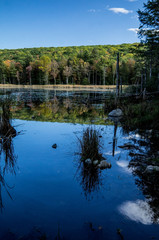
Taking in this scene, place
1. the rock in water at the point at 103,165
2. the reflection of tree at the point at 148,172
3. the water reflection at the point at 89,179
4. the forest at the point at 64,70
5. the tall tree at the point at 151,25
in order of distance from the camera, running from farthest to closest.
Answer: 1. the forest at the point at 64,70
2. the tall tree at the point at 151,25
3. the rock in water at the point at 103,165
4. the water reflection at the point at 89,179
5. the reflection of tree at the point at 148,172

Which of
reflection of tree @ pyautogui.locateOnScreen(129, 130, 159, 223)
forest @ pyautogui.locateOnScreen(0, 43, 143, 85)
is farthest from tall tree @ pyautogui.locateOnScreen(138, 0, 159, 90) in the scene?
forest @ pyautogui.locateOnScreen(0, 43, 143, 85)

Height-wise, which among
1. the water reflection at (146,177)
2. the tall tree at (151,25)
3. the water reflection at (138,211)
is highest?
the tall tree at (151,25)

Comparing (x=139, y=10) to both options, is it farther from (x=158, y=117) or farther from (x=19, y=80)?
(x=19, y=80)

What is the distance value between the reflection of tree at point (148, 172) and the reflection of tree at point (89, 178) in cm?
86

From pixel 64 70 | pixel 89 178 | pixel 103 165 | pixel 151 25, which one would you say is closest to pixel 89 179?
pixel 89 178

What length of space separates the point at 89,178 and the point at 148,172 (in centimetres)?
137

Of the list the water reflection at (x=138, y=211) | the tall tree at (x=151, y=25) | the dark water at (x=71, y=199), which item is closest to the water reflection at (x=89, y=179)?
the dark water at (x=71, y=199)

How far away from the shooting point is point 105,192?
3668 millimetres

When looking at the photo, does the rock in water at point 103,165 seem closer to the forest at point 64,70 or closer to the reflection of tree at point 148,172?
the reflection of tree at point 148,172

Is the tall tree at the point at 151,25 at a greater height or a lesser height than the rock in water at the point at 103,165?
greater

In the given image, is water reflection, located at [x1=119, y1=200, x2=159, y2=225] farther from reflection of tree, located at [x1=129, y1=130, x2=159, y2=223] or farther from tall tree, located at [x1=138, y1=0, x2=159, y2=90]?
tall tree, located at [x1=138, y1=0, x2=159, y2=90]

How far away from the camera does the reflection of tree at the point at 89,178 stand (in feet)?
12.4

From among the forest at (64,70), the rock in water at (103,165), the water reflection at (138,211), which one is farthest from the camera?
the forest at (64,70)

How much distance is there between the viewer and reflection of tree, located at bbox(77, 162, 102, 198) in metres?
3.79
